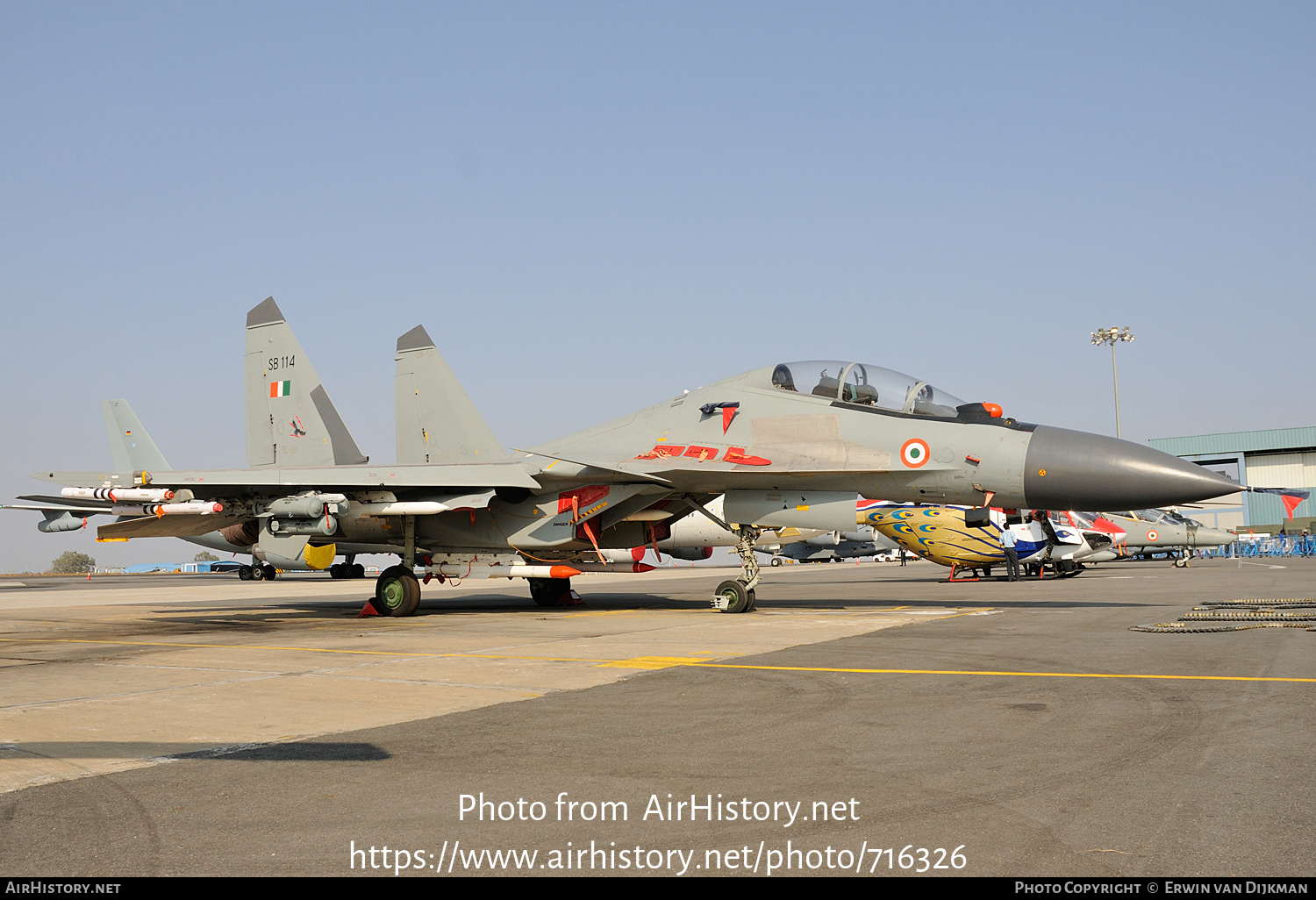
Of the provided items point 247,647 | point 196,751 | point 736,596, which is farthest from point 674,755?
point 736,596

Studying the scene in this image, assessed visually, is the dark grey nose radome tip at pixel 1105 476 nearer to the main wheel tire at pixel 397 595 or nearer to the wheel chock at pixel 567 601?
the wheel chock at pixel 567 601

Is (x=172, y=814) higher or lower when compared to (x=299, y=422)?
lower

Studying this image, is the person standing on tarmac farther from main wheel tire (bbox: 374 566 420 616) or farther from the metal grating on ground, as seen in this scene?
main wheel tire (bbox: 374 566 420 616)

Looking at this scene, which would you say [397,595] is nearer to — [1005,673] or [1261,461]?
[1005,673]

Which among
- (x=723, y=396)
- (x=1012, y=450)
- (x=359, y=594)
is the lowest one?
(x=359, y=594)

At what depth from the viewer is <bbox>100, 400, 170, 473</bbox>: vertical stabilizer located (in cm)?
3097

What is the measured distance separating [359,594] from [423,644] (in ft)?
50.0

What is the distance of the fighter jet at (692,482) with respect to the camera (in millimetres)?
11938

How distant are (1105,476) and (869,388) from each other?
3.26m

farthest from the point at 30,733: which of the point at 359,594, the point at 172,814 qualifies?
the point at 359,594

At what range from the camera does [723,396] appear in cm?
1412

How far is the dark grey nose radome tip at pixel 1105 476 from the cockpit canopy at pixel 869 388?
1.39m
